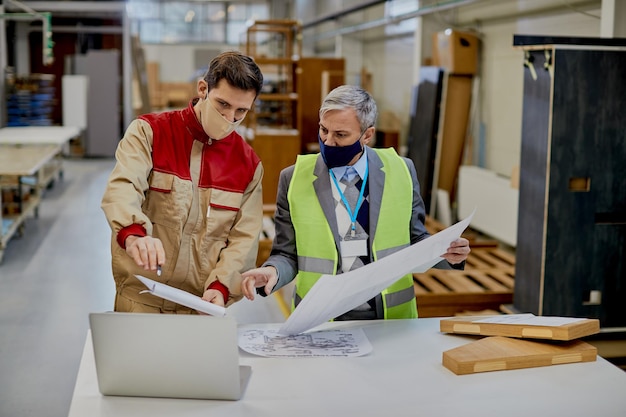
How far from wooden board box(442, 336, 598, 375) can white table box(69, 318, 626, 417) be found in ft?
0.07

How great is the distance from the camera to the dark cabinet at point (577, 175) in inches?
171

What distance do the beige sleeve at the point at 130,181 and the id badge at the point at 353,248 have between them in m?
0.66

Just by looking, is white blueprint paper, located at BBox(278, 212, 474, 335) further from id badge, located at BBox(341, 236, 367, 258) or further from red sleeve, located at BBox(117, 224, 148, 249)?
red sleeve, located at BBox(117, 224, 148, 249)

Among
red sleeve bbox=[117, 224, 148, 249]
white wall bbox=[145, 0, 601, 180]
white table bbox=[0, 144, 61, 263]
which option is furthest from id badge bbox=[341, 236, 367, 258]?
white table bbox=[0, 144, 61, 263]

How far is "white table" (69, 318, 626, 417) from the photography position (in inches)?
69.7

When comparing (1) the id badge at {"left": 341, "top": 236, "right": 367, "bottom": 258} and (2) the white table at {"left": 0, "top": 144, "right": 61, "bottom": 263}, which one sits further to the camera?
(2) the white table at {"left": 0, "top": 144, "right": 61, "bottom": 263}

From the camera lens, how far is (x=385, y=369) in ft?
6.63

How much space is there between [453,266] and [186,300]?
40.9 inches

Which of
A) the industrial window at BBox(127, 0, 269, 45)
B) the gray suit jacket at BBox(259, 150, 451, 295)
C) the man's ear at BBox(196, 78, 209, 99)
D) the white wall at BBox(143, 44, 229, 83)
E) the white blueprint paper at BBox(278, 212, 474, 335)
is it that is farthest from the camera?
the white wall at BBox(143, 44, 229, 83)

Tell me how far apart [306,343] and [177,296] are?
58 centimetres

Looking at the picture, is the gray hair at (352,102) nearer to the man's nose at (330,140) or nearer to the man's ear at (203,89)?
the man's nose at (330,140)

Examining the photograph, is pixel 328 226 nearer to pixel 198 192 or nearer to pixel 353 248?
pixel 353 248

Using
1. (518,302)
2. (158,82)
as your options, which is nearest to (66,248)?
(518,302)

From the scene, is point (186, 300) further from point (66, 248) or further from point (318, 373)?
point (66, 248)
